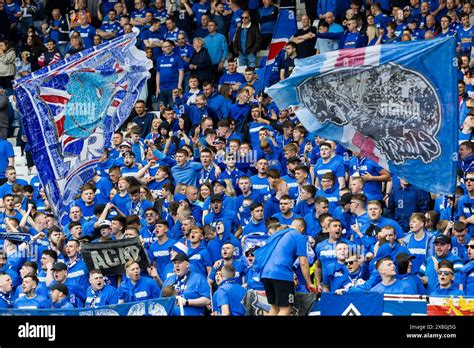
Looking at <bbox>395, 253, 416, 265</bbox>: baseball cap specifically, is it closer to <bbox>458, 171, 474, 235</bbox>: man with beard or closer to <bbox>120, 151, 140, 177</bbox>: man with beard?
<bbox>458, 171, 474, 235</bbox>: man with beard

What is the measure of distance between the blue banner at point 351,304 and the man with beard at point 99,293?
3.09 meters

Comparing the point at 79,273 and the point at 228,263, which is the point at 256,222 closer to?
the point at 228,263

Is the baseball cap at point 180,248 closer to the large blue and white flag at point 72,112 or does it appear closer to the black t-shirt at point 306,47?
the large blue and white flag at point 72,112

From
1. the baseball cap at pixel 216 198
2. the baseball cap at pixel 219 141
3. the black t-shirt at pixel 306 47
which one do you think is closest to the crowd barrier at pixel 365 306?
the baseball cap at pixel 216 198

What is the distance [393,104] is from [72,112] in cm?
483

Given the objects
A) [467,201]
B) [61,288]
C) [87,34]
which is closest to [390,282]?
[467,201]

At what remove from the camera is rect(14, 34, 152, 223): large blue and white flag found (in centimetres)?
1783

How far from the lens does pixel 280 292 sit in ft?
45.7

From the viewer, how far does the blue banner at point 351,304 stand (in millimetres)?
13555

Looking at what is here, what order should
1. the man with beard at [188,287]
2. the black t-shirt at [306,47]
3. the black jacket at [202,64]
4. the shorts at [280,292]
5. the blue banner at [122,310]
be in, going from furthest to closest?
the black jacket at [202,64] → the black t-shirt at [306,47] → the man with beard at [188,287] → the blue banner at [122,310] → the shorts at [280,292]

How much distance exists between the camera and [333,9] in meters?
22.9

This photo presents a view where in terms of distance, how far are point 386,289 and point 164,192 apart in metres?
5.39

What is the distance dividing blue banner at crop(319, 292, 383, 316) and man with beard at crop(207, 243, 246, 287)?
2.10m
